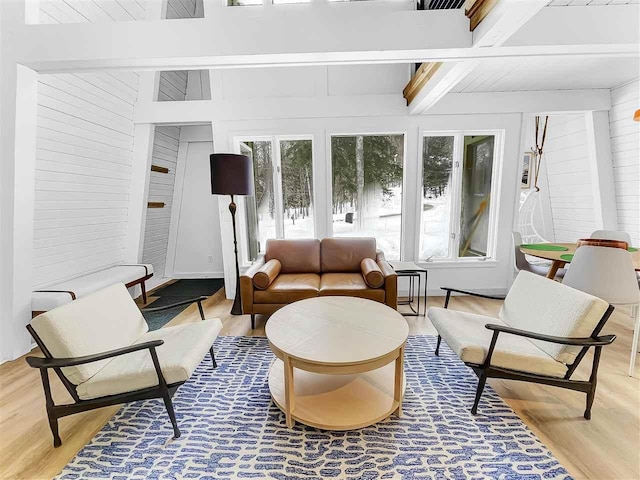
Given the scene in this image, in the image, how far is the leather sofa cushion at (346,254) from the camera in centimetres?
363

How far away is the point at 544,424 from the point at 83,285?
12.8 ft

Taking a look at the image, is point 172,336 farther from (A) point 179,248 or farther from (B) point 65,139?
(A) point 179,248

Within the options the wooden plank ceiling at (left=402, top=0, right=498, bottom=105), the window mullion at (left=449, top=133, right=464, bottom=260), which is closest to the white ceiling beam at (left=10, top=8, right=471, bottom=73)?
the wooden plank ceiling at (left=402, top=0, right=498, bottom=105)

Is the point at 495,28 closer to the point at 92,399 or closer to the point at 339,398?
the point at 339,398

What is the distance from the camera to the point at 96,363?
174cm

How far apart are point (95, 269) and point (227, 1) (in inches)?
124

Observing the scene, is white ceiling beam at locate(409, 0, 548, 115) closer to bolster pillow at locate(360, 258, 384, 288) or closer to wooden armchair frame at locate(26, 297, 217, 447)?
bolster pillow at locate(360, 258, 384, 288)

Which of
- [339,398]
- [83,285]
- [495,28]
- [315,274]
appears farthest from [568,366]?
[83,285]

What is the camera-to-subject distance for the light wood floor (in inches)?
59.3

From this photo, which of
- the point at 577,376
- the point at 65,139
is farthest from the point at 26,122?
the point at 577,376

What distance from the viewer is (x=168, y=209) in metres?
4.80

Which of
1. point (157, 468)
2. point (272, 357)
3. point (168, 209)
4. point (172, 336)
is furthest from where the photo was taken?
point (168, 209)

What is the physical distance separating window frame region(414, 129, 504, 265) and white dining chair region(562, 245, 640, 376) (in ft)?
5.75

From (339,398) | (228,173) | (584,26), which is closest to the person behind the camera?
(339,398)
